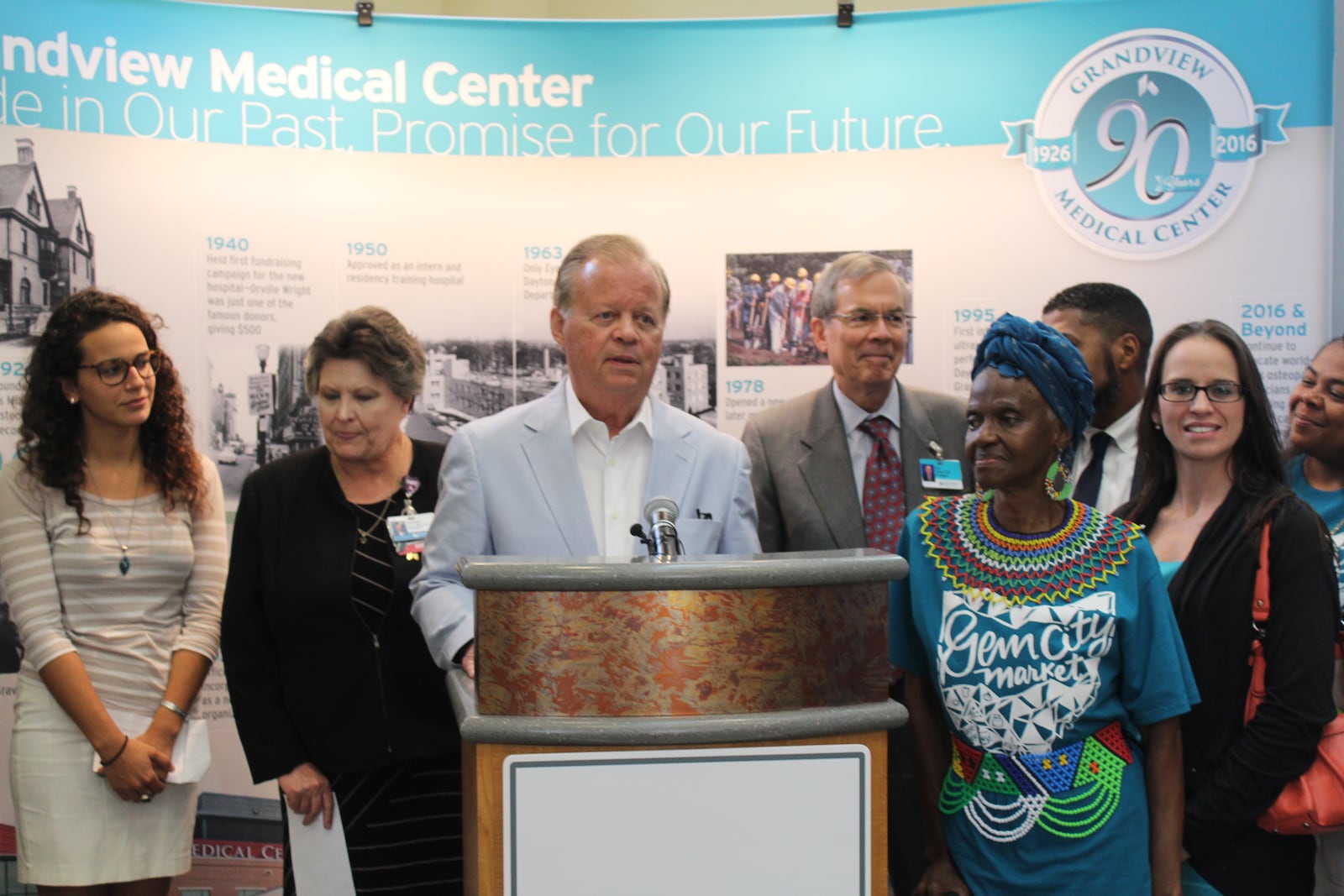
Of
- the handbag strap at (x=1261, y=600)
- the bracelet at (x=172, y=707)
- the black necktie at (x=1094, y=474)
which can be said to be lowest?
the bracelet at (x=172, y=707)

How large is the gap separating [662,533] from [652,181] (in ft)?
9.07

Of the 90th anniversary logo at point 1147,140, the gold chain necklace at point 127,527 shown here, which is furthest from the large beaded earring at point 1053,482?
the gold chain necklace at point 127,527

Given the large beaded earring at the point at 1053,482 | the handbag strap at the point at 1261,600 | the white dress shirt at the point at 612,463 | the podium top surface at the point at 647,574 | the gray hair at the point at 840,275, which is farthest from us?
the gray hair at the point at 840,275

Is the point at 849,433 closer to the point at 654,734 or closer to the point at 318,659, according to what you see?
the point at 318,659

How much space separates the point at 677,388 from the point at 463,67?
1.36 metres

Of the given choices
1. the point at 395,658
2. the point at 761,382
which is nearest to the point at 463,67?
the point at 761,382

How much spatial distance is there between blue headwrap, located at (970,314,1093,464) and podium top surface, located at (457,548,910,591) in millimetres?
759

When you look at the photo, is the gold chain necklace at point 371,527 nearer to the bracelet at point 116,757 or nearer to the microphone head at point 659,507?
the bracelet at point 116,757

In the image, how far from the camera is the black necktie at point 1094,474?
3357 millimetres

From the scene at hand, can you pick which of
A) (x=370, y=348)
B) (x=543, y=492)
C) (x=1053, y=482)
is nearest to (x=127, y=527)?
(x=370, y=348)

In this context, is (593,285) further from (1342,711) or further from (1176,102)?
(1176,102)

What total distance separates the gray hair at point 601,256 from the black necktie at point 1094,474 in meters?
1.51

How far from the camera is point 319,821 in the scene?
2.88 meters

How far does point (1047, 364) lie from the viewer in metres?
2.13
